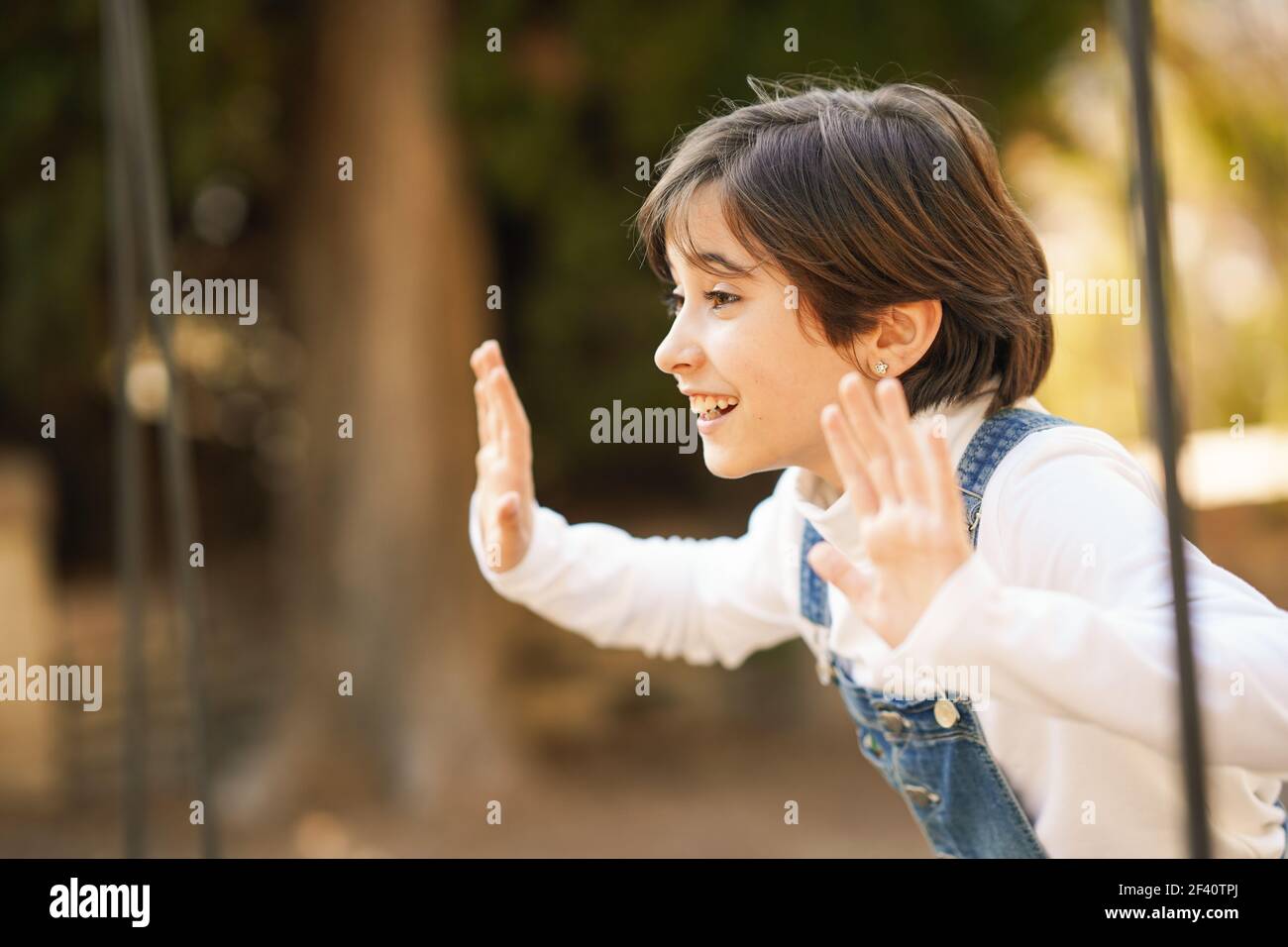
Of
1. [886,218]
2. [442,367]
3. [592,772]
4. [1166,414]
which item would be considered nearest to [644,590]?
[886,218]

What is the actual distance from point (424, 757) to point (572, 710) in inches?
21.3

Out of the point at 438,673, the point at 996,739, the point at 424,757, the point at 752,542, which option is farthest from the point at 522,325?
the point at 996,739

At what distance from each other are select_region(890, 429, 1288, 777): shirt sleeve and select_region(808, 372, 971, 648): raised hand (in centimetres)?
2

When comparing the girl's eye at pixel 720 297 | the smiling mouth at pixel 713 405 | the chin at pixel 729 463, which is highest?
the girl's eye at pixel 720 297

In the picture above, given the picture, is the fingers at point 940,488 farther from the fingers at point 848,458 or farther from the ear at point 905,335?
the ear at point 905,335

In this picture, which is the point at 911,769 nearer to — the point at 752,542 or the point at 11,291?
the point at 752,542

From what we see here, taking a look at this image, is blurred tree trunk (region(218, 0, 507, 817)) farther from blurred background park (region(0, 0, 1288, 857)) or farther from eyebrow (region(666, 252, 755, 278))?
eyebrow (region(666, 252, 755, 278))

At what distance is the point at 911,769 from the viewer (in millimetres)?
960

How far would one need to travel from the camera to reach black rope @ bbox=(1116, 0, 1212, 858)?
54 cm

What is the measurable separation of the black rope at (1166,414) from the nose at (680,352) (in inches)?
14.5

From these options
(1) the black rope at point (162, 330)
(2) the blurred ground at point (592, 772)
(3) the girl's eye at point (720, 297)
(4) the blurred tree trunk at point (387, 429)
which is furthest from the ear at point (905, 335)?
(4) the blurred tree trunk at point (387, 429)

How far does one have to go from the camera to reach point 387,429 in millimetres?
3266

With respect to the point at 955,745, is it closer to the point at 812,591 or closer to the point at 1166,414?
the point at 812,591

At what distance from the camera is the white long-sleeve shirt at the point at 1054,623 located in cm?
66
